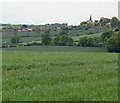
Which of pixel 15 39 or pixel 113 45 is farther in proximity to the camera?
pixel 15 39

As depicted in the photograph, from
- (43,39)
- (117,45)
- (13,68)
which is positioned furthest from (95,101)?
(43,39)

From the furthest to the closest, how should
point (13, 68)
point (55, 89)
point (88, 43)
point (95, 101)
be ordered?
point (88, 43)
point (13, 68)
point (55, 89)
point (95, 101)

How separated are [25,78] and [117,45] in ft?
158

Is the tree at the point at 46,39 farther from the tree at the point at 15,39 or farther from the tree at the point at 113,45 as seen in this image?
the tree at the point at 113,45

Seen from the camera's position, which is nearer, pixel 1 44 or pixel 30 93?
pixel 30 93

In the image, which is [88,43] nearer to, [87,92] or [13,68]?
[13,68]

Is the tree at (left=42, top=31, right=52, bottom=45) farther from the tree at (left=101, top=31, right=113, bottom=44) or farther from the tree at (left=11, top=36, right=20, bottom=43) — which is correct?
the tree at (left=101, top=31, right=113, bottom=44)

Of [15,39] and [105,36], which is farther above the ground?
[105,36]

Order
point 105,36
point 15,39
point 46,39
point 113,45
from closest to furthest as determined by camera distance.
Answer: point 113,45
point 15,39
point 46,39
point 105,36

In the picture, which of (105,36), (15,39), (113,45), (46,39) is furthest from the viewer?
(105,36)

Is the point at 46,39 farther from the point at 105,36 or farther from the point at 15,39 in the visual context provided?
the point at 105,36

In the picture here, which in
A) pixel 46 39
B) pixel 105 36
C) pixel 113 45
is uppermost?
pixel 105 36

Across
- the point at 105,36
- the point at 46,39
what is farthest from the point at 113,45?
the point at 46,39

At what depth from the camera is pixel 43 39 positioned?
67.1m
